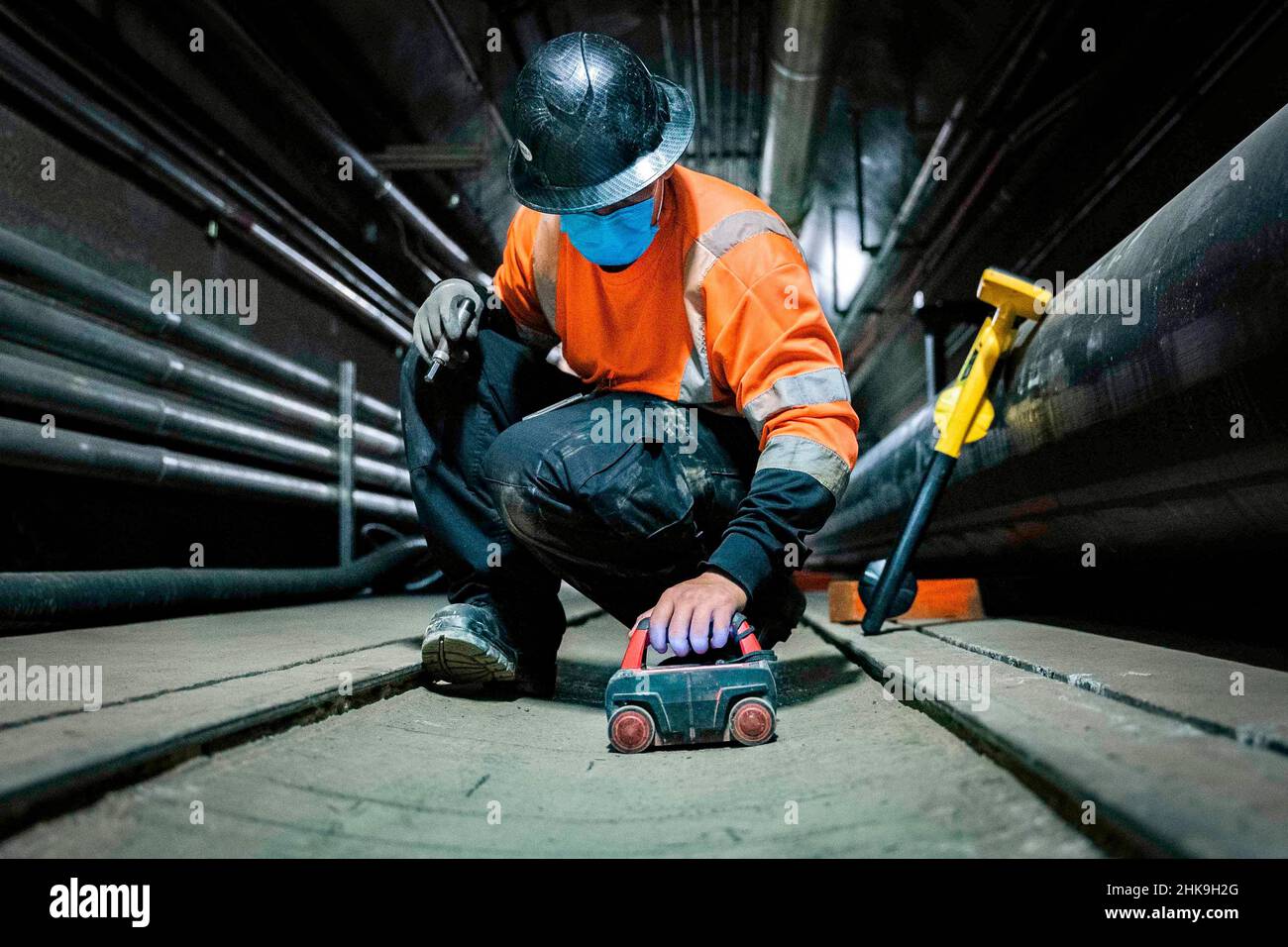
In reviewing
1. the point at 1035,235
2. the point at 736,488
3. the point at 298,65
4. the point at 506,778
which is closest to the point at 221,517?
the point at 298,65

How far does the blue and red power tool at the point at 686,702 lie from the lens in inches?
47.8

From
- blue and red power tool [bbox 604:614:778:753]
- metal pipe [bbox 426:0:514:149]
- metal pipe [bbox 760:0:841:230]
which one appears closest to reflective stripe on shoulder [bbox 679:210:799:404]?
blue and red power tool [bbox 604:614:778:753]

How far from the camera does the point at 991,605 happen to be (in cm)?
267

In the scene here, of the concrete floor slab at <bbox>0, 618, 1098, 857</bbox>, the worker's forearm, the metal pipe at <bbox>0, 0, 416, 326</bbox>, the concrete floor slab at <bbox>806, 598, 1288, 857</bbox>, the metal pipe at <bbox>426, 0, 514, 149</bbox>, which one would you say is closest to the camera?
the concrete floor slab at <bbox>806, 598, 1288, 857</bbox>

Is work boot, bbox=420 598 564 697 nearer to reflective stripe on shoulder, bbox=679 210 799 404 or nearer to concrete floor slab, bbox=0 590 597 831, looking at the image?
concrete floor slab, bbox=0 590 597 831

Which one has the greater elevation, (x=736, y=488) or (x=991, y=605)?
(x=736, y=488)

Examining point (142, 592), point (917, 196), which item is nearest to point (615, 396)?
point (142, 592)

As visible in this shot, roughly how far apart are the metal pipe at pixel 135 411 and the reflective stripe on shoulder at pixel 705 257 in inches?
84.7

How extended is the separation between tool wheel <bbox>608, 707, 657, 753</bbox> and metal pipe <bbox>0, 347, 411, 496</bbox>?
91.4 inches

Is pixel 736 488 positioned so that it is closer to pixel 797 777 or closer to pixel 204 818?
pixel 797 777

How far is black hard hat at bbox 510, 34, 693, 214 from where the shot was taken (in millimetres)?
1513

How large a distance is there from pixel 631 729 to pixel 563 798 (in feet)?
0.67

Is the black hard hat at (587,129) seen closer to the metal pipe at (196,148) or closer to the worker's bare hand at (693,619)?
the worker's bare hand at (693,619)
